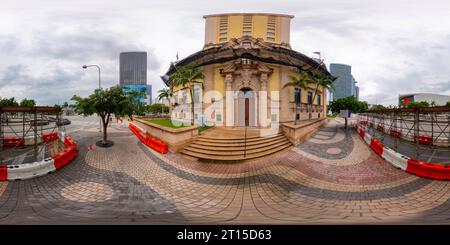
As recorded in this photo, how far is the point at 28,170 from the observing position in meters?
7.45

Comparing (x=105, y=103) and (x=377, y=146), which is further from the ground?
(x=105, y=103)

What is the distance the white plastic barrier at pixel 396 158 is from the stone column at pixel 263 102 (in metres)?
8.83

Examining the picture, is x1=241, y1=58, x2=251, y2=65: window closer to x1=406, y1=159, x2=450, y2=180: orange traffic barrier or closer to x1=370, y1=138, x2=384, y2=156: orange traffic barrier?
x1=370, y1=138, x2=384, y2=156: orange traffic barrier

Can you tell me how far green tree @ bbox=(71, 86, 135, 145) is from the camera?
12.5 m

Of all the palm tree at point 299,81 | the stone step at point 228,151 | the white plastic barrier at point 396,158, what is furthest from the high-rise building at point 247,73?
the white plastic barrier at point 396,158

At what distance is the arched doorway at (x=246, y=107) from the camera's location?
17.5m

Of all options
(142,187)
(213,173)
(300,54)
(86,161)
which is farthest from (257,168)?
(300,54)

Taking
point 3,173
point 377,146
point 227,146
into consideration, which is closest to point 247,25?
point 227,146

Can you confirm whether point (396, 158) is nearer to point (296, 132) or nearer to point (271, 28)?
point (296, 132)

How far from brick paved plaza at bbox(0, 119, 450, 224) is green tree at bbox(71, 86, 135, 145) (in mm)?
3731

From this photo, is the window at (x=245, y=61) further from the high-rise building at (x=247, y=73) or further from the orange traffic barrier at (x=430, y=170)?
the orange traffic barrier at (x=430, y=170)

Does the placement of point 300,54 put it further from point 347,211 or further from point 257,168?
point 347,211

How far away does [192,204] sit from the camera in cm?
586

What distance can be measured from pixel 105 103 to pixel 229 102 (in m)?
9.14
